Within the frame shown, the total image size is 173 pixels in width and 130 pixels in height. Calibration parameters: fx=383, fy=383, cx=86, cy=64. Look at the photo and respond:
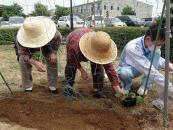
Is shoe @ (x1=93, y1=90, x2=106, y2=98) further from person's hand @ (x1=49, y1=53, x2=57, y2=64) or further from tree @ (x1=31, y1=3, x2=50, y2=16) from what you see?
tree @ (x1=31, y1=3, x2=50, y2=16)

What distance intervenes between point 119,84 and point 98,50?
0.61m

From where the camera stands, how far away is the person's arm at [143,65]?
4172mm

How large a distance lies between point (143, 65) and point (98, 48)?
0.56 meters

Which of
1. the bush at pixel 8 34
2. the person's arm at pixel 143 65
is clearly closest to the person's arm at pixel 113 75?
the person's arm at pixel 143 65

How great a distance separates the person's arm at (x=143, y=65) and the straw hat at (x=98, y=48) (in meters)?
0.23

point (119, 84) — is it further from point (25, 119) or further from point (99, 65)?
point (25, 119)

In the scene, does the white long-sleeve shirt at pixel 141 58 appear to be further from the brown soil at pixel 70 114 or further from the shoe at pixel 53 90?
the shoe at pixel 53 90

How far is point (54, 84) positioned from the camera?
5.05 m

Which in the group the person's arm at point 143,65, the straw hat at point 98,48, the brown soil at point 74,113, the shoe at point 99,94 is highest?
the straw hat at point 98,48

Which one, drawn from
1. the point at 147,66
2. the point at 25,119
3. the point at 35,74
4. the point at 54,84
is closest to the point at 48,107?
the point at 25,119

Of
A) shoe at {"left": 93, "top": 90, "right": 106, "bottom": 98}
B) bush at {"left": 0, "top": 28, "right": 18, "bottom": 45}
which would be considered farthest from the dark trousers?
bush at {"left": 0, "top": 28, "right": 18, "bottom": 45}

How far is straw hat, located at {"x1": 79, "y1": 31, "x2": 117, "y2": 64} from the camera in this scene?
4.17 metres

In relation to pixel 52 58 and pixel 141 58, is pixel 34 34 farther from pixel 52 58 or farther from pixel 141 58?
pixel 141 58

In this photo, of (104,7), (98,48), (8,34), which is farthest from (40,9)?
(8,34)
